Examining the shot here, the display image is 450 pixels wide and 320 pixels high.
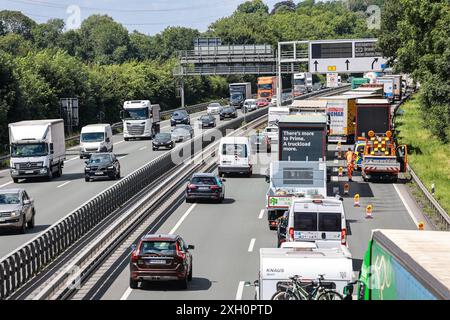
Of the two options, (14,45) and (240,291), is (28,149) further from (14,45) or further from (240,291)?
(14,45)

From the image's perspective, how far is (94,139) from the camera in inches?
2532

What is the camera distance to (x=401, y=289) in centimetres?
1131

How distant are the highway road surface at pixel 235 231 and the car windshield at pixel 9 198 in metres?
5.27

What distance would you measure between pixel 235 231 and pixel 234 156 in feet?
57.3

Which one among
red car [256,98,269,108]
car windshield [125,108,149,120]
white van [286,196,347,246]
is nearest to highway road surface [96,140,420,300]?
white van [286,196,347,246]

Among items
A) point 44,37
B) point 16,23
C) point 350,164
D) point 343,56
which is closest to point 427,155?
point 350,164

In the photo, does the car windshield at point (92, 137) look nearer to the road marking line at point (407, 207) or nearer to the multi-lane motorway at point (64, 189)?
the multi-lane motorway at point (64, 189)

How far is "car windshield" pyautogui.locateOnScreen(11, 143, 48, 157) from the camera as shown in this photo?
50.8 meters

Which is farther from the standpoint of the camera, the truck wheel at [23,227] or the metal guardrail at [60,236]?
the truck wheel at [23,227]

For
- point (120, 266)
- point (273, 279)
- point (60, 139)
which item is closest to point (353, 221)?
point (120, 266)

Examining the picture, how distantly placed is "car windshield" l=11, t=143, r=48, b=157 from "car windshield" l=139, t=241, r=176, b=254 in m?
28.4

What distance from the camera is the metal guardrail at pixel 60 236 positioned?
873 inches

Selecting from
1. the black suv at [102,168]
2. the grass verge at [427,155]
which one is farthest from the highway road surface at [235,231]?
the black suv at [102,168]
